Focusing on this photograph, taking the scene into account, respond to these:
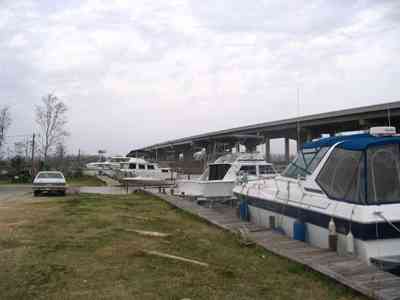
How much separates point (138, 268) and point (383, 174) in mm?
4295

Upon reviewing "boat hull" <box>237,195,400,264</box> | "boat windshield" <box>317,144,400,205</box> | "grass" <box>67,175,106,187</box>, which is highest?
"boat windshield" <box>317,144,400,205</box>

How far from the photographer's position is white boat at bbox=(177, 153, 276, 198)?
672 inches

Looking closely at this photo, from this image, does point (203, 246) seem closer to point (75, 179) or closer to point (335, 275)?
point (335, 275)

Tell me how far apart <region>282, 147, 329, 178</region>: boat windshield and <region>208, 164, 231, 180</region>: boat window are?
8.13m

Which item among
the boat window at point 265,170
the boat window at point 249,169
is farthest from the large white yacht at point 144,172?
the boat window at point 249,169

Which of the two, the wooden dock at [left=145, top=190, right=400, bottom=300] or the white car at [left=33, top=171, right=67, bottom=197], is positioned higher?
the white car at [left=33, top=171, right=67, bottom=197]

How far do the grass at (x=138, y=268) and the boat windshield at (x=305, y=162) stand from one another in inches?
85.3

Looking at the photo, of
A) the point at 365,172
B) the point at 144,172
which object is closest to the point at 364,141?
the point at 365,172

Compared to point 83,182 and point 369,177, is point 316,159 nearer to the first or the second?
point 369,177

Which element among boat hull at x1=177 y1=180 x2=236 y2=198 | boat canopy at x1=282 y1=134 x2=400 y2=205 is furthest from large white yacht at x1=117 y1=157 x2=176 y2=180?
boat canopy at x1=282 y1=134 x2=400 y2=205

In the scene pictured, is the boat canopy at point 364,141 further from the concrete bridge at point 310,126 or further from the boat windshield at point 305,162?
the concrete bridge at point 310,126

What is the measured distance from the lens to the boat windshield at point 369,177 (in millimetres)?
6496

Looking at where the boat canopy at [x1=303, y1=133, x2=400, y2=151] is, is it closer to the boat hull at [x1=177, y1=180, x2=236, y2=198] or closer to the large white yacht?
the boat hull at [x1=177, y1=180, x2=236, y2=198]

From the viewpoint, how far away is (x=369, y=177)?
21.6 ft
